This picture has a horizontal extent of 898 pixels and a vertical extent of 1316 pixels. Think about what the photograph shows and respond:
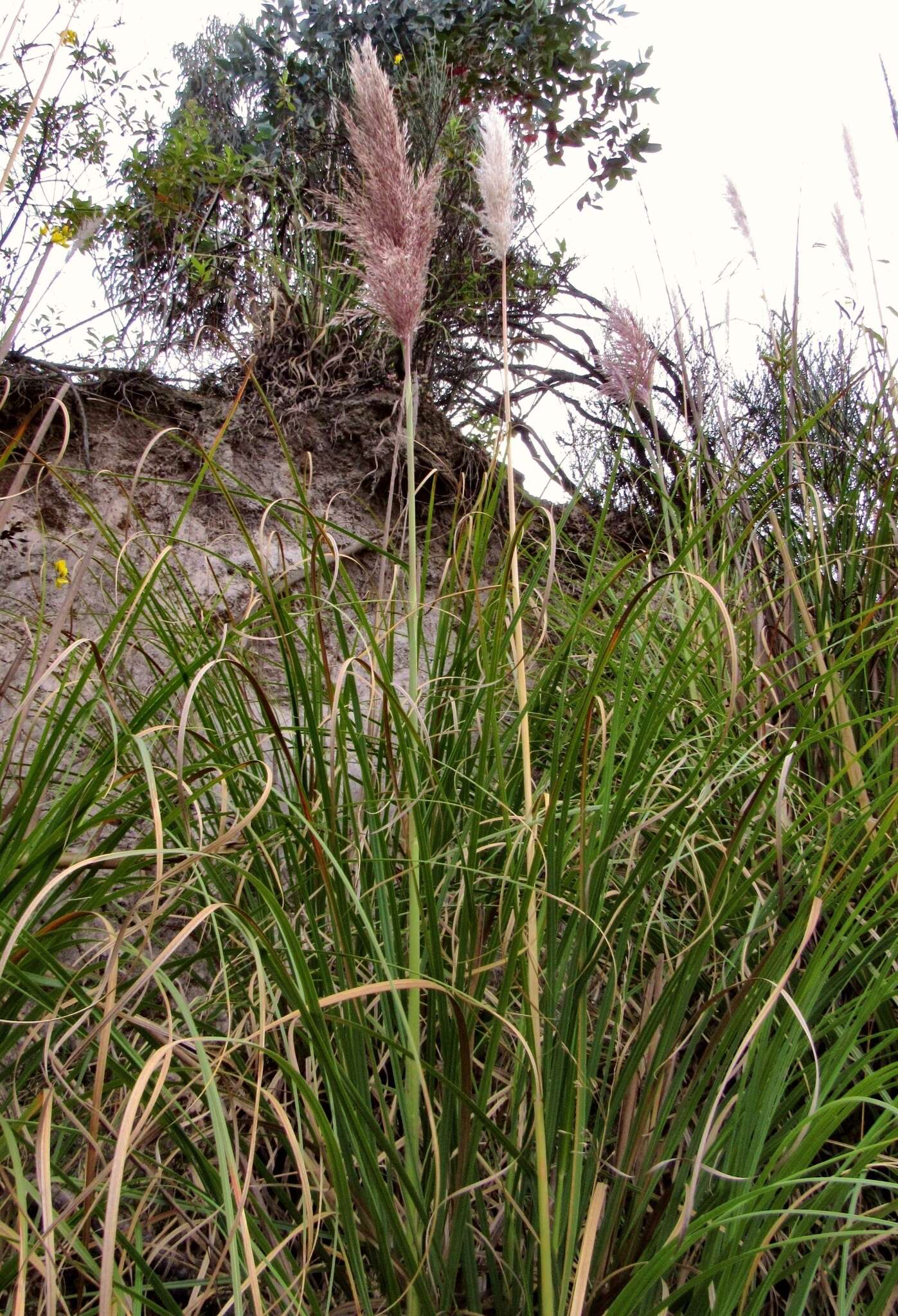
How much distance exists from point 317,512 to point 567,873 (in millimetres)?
1456

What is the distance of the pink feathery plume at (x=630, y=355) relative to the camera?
6.02ft

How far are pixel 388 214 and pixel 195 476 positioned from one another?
1146 millimetres

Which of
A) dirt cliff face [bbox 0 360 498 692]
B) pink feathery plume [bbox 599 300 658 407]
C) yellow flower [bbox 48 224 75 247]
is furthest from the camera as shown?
yellow flower [bbox 48 224 75 247]

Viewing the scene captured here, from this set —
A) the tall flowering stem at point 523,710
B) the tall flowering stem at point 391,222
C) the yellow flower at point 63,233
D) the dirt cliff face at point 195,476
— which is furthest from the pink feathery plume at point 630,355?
the yellow flower at point 63,233

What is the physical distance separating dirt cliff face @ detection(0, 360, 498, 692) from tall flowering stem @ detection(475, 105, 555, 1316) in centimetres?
70

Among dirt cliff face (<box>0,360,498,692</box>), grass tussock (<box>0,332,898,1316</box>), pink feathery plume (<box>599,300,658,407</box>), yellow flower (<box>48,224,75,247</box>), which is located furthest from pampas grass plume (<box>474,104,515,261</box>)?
yellow flower (<box>48,224,75,247</box>)

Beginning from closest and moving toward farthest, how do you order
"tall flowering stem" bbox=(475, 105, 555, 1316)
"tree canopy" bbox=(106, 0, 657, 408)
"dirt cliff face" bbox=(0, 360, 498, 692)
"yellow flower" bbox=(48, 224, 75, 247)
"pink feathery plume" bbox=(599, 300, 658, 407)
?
"tall flowering stem" bbox=(475, 105, 555, 1316)
"pink feathery plume" bbox=(599, 300, 658, 407)
"dirt cliff face" bbox=(0, 360, 498, 692)
"yellow flower" bbox=(48, 224, 75, 247)
"tree canopy" bbox=(106, 0, 657, 408)

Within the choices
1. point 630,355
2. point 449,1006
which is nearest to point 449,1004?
point 449,1006

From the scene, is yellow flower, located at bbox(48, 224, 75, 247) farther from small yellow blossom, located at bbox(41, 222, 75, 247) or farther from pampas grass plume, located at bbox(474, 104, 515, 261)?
pampas grass plume, located at bbox(474, 104, 515, 261)

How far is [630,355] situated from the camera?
185cm

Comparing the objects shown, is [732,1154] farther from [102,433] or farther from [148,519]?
[102,433]

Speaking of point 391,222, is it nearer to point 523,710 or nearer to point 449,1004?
point 523,710

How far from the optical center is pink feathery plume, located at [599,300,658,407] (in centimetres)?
183

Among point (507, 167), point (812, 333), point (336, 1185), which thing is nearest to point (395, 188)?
point (507, 167)
